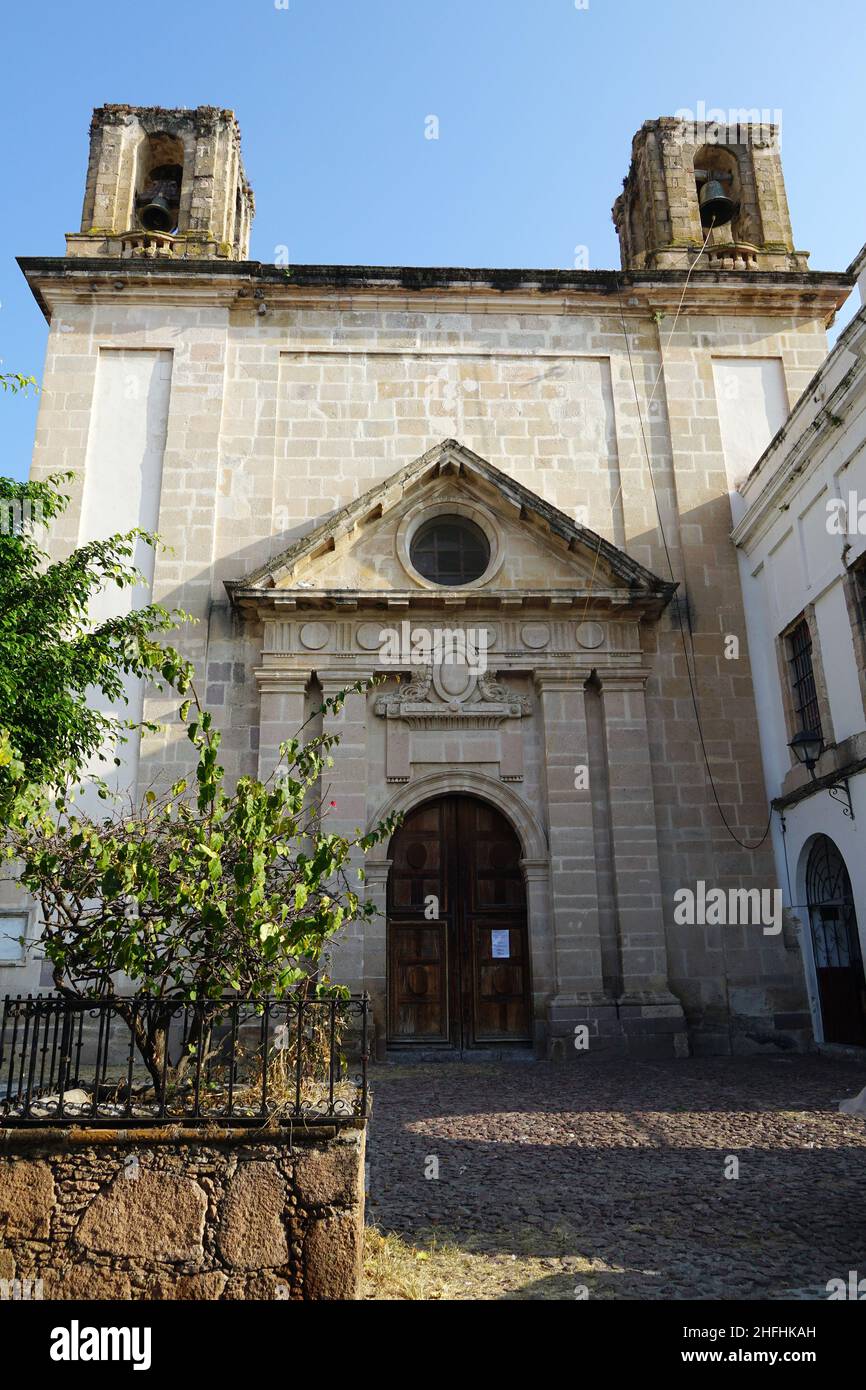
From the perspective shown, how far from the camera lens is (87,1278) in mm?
4031

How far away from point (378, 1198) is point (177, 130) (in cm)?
1550

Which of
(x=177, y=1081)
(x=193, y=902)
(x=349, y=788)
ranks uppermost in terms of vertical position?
(x=349, y=788)

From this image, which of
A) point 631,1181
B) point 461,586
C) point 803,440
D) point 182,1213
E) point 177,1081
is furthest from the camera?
point 461,586

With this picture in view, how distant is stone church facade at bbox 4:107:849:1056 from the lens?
11.6m

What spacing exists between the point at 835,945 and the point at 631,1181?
6.30 m

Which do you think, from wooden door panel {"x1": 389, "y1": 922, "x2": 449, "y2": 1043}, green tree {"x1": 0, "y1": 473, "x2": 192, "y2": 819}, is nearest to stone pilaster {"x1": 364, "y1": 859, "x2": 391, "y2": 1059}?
wooden door panel {"x1": 389, "y1": 922, "x2": 449, "y2": 1043}

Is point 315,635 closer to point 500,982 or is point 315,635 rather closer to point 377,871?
point 377,871

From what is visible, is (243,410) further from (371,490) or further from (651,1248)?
(651,1248)

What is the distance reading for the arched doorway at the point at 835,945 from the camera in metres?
10.7

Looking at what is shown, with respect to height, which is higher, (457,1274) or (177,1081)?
(177,1081)

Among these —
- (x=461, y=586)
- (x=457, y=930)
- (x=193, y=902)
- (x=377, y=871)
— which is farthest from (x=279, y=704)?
(x=193, y=902)

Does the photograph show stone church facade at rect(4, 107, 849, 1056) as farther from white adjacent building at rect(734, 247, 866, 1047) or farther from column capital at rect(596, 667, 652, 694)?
white adjacent building at rect(734, 247, 866, 1047)

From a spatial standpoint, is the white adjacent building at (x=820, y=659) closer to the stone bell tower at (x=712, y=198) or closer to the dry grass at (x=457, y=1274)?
the stone bell tower at (x=712, y=198)

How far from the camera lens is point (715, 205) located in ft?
50.1
